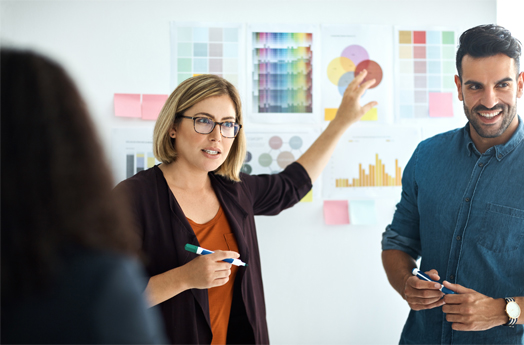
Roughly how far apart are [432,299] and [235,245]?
26.6 inches

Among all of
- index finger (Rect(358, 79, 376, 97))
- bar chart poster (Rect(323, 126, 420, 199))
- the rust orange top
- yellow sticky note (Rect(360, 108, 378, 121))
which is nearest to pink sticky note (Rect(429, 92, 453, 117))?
bar chart poster (Rect(323, 126, 420, 199))

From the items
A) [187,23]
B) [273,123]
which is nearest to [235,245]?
[273,123]

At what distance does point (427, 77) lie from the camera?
6.30 feet

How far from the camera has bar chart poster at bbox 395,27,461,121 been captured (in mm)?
1909

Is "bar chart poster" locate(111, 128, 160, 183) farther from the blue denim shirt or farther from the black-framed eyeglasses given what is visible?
the blue denim shirt

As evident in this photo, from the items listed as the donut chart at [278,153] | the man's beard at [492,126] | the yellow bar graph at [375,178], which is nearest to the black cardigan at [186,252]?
the donut chart at [278,153]

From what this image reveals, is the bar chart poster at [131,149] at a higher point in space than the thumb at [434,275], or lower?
higher

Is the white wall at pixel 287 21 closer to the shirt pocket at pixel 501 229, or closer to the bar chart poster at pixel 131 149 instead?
the bar chart poster at pixel 131 149

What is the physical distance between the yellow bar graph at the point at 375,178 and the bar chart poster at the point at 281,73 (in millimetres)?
367

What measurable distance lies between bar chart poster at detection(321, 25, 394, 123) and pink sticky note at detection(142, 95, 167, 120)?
2.78ft

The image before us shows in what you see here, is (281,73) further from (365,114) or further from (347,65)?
(365,114)

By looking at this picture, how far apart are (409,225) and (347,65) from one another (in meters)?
0.91

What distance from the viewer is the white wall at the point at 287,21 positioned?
181 cm

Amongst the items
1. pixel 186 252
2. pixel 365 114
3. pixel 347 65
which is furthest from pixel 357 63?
pixel 186 252
